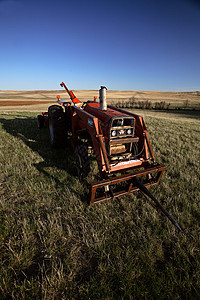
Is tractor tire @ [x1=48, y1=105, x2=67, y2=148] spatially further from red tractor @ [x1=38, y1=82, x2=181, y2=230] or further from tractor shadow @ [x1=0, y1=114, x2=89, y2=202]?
red tractor @ [x1=38, y1=82, x2=181, y2=230]

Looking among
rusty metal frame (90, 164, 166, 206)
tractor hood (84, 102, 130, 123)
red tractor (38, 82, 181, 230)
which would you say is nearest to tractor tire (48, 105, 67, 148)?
red tractor (38, 82, 181, 230)

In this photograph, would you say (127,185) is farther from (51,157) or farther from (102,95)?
(51,157)

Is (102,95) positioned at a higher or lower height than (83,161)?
higher

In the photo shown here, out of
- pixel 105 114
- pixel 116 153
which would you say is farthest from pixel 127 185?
pixel 105 114

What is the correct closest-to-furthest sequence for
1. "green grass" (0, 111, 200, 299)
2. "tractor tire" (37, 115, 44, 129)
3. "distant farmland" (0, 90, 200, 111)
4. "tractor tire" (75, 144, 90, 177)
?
1. "green grass" (0, 111, 200, 299)
2. "tractor tire" (75, 144, 90, 177)
3. "tractor tire" (37, 115, 44, 129)
4. "distant farmland" (0, 90, 200, 111)

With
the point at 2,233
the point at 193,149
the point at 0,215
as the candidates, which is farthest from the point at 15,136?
the point at 193,149

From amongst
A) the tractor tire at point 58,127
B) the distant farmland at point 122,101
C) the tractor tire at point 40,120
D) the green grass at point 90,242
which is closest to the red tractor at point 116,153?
the green grass at point 90,242

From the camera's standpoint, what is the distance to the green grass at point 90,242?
4.81ft

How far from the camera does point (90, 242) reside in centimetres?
192

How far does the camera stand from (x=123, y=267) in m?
1.65

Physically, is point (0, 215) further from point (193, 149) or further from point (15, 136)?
point (193, 149)

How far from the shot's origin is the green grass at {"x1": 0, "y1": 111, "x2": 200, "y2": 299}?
4.81 ft

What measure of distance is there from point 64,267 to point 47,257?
0.25 m

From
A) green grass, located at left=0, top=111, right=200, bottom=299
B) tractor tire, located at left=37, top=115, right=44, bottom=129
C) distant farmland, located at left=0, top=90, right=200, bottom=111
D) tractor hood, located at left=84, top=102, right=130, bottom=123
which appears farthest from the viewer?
distant farmland, located at left=0, top=90, right=200, bottom=111
